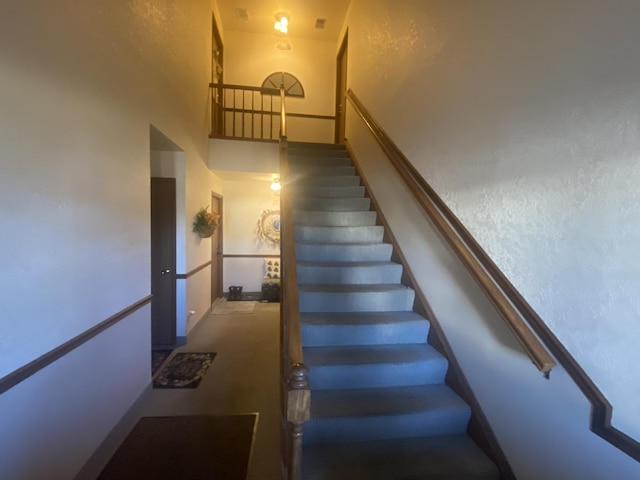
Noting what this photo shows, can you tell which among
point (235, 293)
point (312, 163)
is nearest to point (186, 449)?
point (312, 163)

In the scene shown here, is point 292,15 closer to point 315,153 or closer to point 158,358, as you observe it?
point 315,153

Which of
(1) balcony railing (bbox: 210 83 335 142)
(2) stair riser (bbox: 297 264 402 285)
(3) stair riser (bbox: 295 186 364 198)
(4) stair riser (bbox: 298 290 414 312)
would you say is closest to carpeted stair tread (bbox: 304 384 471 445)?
(4) stair riser (bbox: 298 290 414 312)

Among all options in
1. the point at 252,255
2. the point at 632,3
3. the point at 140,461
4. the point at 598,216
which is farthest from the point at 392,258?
the point at 252,255

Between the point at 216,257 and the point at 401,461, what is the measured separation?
4734 millimetres

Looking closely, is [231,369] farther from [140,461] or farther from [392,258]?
[392,258]

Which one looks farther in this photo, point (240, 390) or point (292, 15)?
point (292, 15)

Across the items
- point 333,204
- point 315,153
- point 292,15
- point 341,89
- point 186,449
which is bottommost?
point 186,449

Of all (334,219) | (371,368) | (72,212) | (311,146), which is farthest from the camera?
(311,146)

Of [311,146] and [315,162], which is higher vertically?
[311,146]

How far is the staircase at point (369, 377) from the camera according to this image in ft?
5.06

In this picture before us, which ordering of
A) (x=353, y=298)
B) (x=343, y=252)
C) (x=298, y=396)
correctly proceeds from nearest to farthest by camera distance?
(x=298, y=396) < (x=353, y=298) < (x=343, y=252)

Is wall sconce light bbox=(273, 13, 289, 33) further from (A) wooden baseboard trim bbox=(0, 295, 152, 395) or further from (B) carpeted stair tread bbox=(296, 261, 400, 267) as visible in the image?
(A) wooden baseboard trim bbox=(0, 295, 152, 395)

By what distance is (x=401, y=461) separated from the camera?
155cm

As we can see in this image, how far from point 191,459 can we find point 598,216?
2.43 meters
